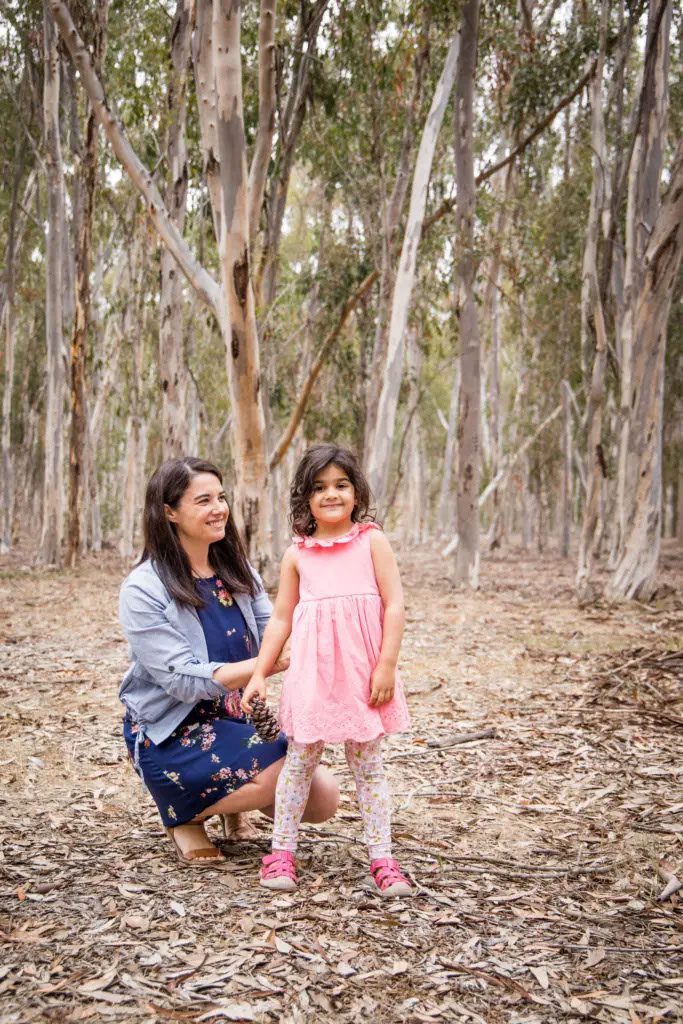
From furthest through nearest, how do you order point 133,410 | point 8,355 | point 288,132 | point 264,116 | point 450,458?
point 450,458, point 8,355, point 133,410, point 288,132, point 264,116

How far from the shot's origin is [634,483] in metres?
8.38

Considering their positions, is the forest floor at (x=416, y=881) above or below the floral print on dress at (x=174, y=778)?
below

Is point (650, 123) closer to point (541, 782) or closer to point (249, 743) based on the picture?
point (541, 782)

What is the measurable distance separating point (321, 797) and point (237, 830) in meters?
0.43

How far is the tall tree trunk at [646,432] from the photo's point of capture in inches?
315

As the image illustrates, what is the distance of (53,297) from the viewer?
458 inches

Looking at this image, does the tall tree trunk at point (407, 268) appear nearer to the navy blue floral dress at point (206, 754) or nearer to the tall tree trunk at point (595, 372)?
the tall tree trunk at point (595, 372)

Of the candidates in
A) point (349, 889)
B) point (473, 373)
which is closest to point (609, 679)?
point (349, 889)

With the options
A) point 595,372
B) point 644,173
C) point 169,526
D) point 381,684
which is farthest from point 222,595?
point 644,173

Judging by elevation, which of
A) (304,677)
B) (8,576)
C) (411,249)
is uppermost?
(411,249)

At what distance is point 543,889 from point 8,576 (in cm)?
950

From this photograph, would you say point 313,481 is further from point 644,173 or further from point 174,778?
Result: point 644,173

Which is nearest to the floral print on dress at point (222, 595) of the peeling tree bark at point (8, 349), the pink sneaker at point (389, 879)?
the pink sneaker at point (389, 879)

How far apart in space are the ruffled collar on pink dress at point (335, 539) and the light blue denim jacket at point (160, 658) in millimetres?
426
